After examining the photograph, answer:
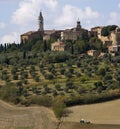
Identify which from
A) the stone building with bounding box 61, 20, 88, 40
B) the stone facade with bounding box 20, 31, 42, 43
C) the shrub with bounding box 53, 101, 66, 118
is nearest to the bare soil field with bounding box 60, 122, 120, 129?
the shrub with bounding box 53, 101, 66, 118

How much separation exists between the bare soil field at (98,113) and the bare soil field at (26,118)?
6.71ft

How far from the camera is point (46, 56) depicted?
90.6m

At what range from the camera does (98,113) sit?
159 feet

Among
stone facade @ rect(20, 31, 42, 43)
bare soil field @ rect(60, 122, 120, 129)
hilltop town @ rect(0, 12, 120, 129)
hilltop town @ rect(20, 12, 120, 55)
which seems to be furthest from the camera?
stone facade @ rect(20, 31, 42, 43)

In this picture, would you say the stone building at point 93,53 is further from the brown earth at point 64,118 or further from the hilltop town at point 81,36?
the brown earth at point 64,118

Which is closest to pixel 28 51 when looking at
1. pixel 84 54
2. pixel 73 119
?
pixel 84 54

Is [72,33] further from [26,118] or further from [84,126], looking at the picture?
[84,126]

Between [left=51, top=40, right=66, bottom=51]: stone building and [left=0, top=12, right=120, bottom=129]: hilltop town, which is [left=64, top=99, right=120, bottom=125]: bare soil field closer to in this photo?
[left=0, top=12, right=120, bottom=129]: hilltop town

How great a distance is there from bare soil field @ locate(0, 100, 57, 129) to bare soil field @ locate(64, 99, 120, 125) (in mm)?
2045

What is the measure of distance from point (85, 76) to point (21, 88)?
1150 centimetres

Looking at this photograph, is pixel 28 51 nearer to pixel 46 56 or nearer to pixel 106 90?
pixel 46 56

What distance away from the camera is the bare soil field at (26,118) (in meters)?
42.6

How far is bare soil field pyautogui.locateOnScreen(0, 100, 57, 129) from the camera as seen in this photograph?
42625 mm

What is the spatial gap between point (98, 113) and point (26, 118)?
6879 millimetres
